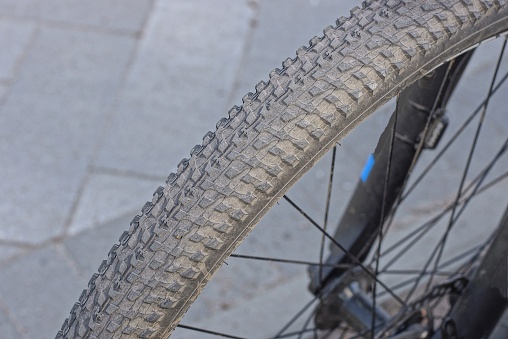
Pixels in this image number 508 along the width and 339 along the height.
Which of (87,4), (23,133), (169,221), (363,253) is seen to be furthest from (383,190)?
(87,4)

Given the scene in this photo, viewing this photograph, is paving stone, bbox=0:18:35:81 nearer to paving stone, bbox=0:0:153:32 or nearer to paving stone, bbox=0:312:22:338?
paving stone, bbox=0:0:153:32

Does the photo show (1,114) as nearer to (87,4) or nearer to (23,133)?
(23,133)

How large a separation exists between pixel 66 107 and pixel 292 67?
236 cm

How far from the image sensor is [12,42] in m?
3.92

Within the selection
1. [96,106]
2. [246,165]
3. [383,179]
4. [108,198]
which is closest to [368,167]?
[383,179]

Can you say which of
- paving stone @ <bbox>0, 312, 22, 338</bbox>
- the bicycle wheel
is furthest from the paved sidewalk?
the bicycle wheel

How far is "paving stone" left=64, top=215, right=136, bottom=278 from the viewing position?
3.03 metres

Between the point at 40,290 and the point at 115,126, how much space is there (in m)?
0.90

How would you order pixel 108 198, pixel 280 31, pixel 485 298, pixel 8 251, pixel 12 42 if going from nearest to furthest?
pixel 485 298
pixel 8 251
pixel 108 198
pixel 12 42
pixel 280 31

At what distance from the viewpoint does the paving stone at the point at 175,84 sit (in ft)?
11.4

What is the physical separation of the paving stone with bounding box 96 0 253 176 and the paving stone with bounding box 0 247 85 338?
56cm

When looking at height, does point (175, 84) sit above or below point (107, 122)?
above

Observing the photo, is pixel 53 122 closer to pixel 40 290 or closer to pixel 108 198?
pixel 108 198

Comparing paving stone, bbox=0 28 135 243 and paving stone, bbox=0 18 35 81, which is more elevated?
paving stone, bbox=0 18 35 81
